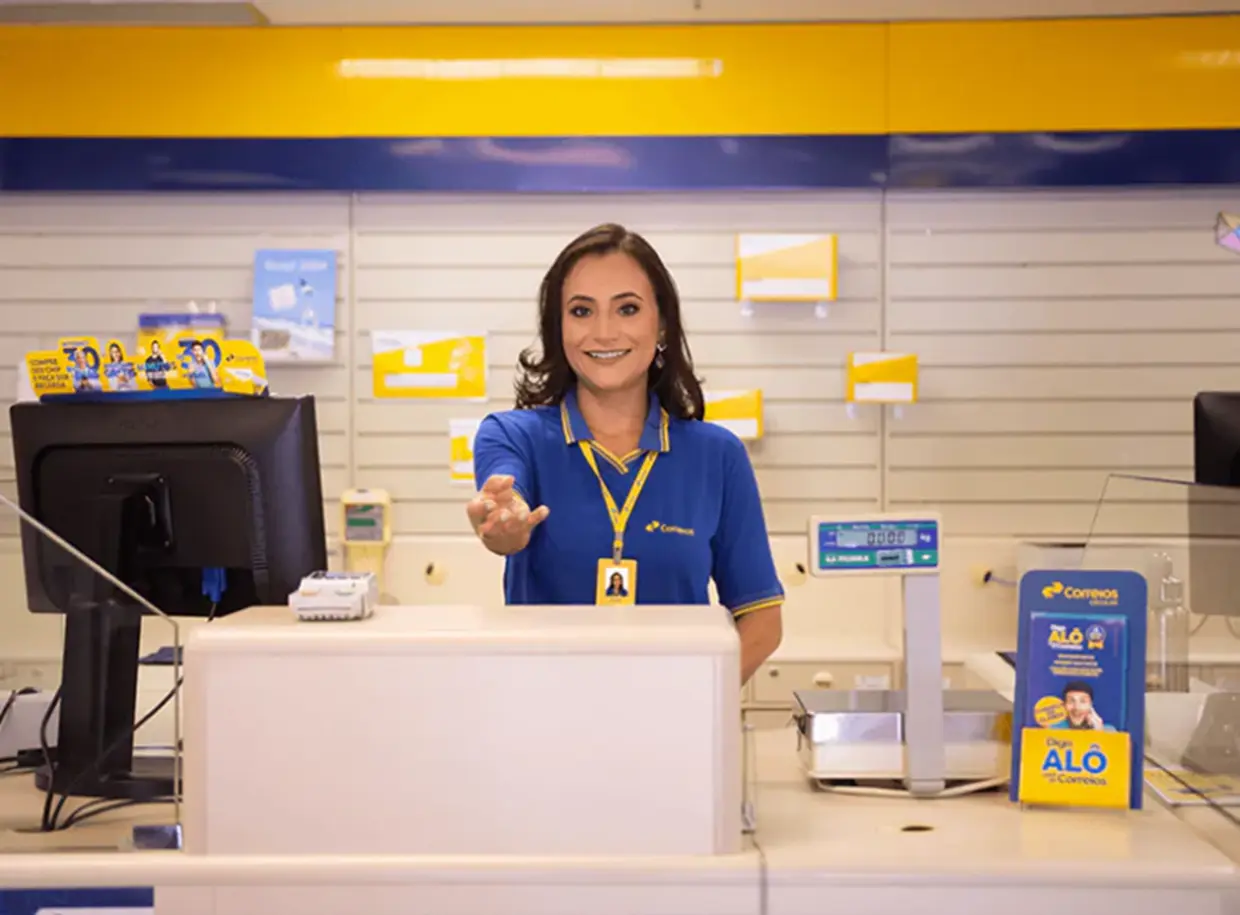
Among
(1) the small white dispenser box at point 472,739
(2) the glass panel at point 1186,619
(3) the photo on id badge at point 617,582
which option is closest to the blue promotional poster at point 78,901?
(1) the small white dispenser box at point 472,739

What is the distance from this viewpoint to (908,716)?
1.88 m

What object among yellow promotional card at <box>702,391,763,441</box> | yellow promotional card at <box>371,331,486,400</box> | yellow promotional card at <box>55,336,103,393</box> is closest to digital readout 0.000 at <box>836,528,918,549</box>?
yellow promotional card at <box>55,336,103,393</box>

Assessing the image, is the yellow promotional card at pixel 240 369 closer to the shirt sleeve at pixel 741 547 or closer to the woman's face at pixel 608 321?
the woman's face at pixel 608 321

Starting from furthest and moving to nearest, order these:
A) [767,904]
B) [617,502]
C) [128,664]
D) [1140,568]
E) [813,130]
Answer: [813,130], [617,502], [1140,568], [128,664], [767,904]

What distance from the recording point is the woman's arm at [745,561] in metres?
2.36

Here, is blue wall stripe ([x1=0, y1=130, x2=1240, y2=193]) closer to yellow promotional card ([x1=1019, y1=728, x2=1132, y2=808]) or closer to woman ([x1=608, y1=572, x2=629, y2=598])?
woman ([x1=608, y1=572, x2=629, y2=598])

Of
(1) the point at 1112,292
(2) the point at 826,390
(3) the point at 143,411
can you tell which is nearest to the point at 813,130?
(2) the point at 826,390

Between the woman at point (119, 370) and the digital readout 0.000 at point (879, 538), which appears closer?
the digital readout 0.000 at point (879, 538)

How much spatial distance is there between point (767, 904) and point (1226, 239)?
1444mm

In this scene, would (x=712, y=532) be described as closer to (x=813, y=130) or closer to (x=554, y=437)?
(x=554, y=437)

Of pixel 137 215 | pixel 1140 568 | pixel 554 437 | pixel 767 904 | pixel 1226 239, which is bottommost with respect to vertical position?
pixel 767 904

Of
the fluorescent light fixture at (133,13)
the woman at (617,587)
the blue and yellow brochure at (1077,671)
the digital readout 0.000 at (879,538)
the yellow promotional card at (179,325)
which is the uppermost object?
the fluorescent light fixture at (133,13)

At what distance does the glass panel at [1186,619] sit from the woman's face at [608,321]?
91 centimetres

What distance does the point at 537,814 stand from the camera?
1.50 metres
